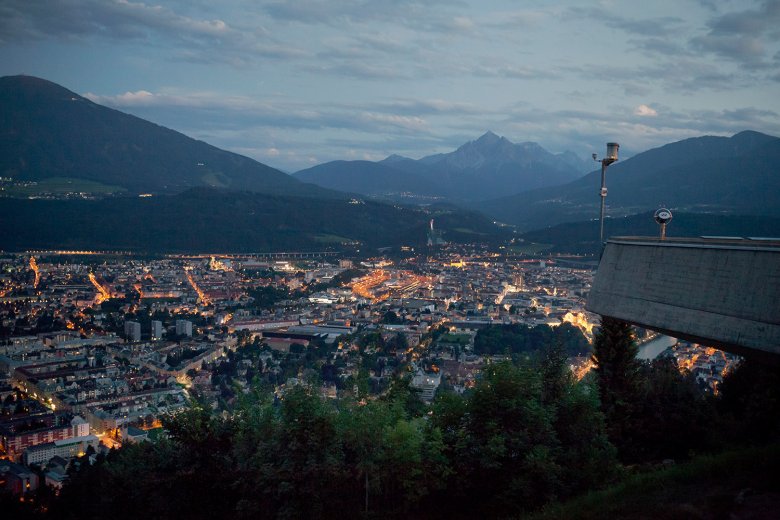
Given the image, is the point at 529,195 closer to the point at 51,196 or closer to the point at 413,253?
the point at 413,253

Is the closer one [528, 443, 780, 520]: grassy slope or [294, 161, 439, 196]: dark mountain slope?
[528, 443, 780, 520]: grassy slope

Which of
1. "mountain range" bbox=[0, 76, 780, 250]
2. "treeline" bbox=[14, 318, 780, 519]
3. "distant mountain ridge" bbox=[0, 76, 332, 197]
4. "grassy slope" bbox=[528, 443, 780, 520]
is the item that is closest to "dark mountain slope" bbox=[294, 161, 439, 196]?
"mountain range" bbox=[0, 76, 780, 250]

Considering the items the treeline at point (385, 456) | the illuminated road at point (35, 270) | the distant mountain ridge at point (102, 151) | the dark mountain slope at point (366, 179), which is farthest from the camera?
the dark mountain slope at point (366, 179)

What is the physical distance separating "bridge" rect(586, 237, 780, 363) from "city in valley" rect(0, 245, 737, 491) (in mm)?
1945

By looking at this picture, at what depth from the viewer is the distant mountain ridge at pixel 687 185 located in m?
50.2

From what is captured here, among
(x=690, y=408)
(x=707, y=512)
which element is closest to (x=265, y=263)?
(x=690, y=408)

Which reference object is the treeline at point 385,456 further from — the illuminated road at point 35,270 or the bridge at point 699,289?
the illuminated road at point 35,270

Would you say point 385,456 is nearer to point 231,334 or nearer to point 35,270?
point 231,334

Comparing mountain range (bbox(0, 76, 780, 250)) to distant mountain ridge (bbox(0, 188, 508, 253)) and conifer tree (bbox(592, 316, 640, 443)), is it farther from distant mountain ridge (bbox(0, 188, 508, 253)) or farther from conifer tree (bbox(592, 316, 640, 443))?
conifer tree (bbox(592, 316, 640, 443))

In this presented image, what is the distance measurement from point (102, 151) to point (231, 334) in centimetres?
7870

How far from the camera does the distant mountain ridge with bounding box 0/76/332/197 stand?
3332 inches

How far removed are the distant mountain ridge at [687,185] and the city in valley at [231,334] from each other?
15.0 meters

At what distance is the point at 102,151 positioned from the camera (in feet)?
308

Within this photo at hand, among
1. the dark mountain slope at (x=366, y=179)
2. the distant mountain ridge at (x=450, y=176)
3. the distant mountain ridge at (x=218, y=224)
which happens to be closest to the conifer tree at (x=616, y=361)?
the distant mountain ridge at (x=218, y=224)
